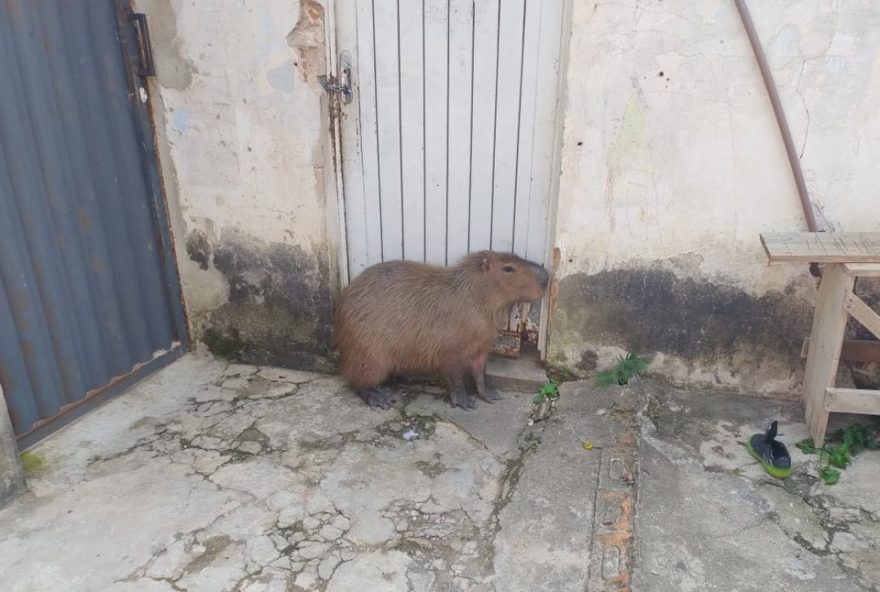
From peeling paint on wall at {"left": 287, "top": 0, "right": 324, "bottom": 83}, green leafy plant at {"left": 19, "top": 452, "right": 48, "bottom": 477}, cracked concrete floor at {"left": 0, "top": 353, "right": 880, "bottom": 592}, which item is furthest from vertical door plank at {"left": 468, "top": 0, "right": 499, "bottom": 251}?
green leafy plant at {"left": 19, "top": 452, "right": 48, "bottom": 477}

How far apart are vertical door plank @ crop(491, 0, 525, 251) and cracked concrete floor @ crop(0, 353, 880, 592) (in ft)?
3.47

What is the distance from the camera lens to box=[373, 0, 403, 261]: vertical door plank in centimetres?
360

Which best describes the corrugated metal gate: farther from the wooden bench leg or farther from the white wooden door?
the wooden bench leg

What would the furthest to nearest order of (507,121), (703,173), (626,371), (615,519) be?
(626,371) < (507,121) < (703,173) < (615,519)

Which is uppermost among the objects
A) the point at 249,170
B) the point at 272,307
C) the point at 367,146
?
the point at 367,146

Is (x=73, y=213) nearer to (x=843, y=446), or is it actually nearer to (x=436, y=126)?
(x=436, y=126)

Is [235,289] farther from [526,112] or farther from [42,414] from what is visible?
[526,112]

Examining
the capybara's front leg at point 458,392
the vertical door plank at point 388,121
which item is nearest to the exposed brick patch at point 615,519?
the capybara's front leg at point 458,392

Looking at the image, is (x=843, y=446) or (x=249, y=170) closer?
(x=843, y=446)

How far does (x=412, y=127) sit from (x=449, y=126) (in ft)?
0.72

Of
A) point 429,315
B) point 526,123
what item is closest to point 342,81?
point 526,123

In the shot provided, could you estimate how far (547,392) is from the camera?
389 centimetres

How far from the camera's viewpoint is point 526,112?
3609 millimetres

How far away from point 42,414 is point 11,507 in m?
0.63
